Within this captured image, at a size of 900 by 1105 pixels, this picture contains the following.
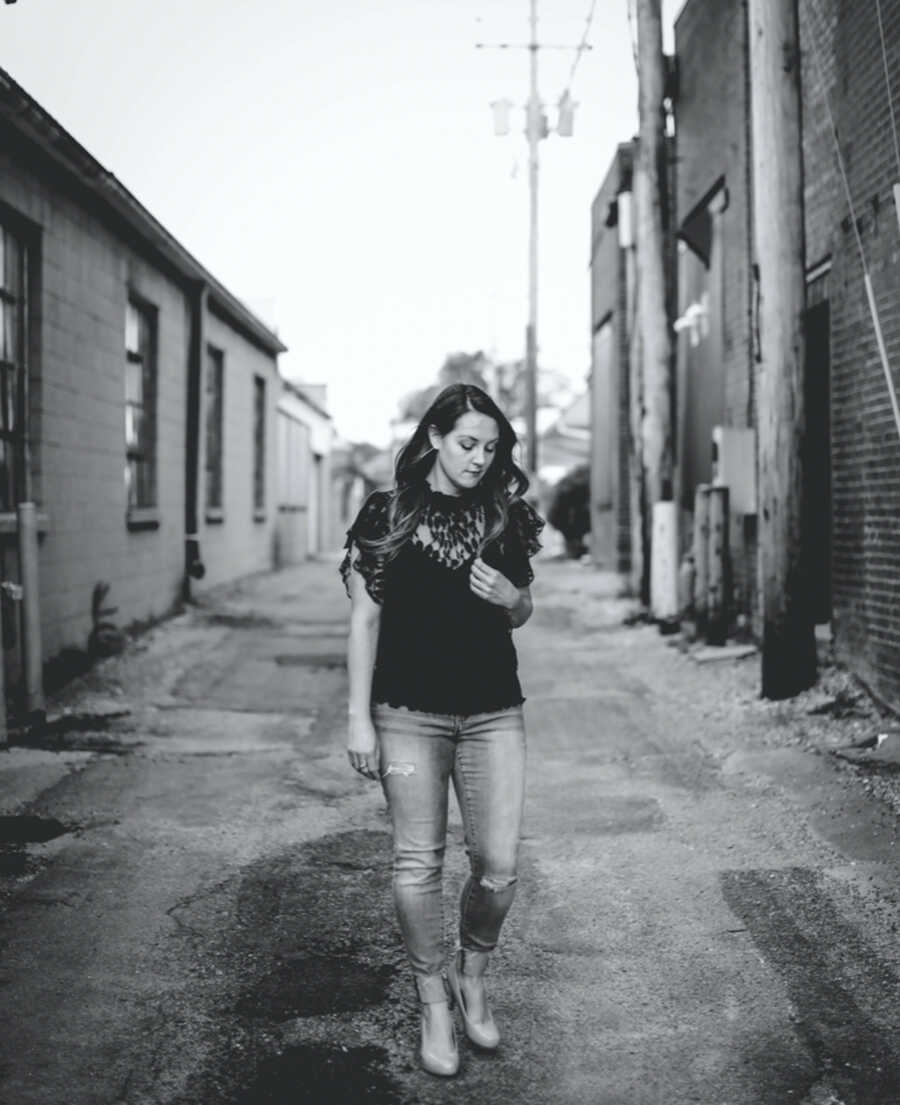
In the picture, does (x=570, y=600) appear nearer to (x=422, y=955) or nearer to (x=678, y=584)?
(x=678, y=584)

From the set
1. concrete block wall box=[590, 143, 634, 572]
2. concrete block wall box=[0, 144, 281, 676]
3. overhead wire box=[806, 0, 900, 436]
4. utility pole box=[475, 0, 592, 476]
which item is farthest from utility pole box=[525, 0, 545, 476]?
overhead wire box=[806, 0, 900, 436]

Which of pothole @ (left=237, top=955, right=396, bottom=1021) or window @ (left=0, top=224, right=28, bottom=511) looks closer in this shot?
pothole @ (left=237, top=955, right=396, bottom=1021)

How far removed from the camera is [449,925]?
15.5 feet

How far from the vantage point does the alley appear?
3.49 m

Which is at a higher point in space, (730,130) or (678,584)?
(730,130)

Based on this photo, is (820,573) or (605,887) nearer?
(605,887)

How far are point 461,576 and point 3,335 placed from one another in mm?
6571

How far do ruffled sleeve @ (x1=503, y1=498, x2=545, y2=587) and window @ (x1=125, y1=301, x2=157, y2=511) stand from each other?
9.41m

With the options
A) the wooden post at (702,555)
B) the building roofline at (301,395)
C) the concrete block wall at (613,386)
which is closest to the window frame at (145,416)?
the wooden post at (702,555)

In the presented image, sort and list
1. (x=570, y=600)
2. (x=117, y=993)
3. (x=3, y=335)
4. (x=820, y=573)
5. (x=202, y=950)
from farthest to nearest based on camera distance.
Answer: (x=570, y=600)
(x=820, y=573)
(x=3, y=335)
(x=202, y=950)
(x=117, y=993)

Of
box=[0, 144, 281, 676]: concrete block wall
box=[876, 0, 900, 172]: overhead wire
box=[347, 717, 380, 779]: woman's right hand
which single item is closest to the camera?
box=[347, 717, 380, 779]: woman's right hand

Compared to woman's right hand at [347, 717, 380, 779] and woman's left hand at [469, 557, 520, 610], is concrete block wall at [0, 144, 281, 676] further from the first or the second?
woman's left hand at [469, 557, 520, 610]

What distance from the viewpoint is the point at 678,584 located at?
1386 cm

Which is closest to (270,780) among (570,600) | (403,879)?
(403,879)
